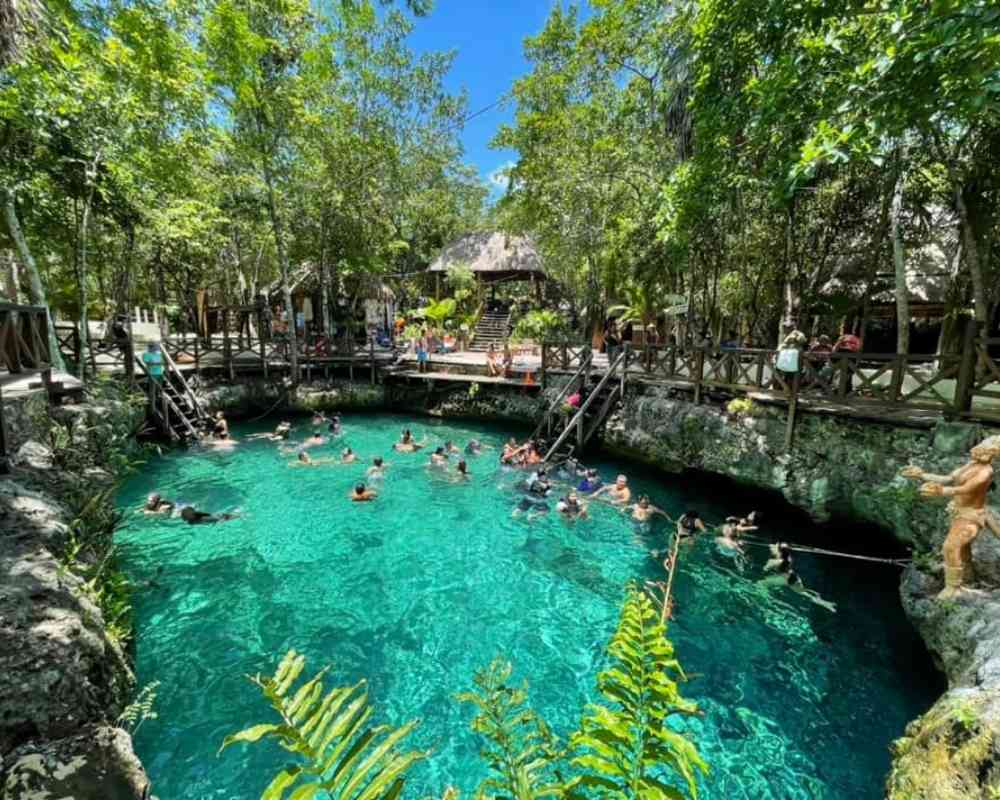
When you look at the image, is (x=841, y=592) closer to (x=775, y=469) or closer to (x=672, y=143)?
(x=775, y=469)

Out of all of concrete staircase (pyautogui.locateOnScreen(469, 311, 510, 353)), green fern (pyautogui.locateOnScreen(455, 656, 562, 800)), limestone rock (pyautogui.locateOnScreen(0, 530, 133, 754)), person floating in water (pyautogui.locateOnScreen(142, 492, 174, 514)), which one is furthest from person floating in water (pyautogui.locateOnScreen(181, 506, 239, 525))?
concrete staircase (pyautogui.locateOnScreen(469, 311, 510, 353))

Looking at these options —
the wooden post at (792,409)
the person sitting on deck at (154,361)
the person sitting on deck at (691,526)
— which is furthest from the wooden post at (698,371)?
the person sitting on deck at (154,361)

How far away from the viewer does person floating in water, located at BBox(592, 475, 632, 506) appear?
39.5ft

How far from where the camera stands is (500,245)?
28.8 m

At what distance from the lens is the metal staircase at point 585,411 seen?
15.4 metres

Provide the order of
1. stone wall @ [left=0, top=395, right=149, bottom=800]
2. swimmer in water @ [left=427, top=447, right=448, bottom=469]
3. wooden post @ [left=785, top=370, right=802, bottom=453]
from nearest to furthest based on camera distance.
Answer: stone wall @ [left=0, top=395, right=149, bottom=800]
wooden post @ [left=785, top=370, right=802, bottom=453]
swimmer in water @ [left=427, top=447, right=448, bottom=469]

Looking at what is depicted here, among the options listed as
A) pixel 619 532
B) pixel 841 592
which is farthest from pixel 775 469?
pixel 619 532

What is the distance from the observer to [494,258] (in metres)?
28.0

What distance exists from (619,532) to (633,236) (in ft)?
39.0

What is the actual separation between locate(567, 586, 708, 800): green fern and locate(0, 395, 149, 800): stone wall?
333 cm

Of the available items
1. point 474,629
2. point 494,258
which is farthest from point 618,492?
point 494,258

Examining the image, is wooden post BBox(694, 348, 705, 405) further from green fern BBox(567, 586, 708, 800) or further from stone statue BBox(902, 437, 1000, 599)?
green fern BBox(567, 586, 708, 800)

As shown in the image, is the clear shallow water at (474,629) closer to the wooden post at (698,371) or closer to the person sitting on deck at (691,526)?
the person sitting on deck at (691,526)

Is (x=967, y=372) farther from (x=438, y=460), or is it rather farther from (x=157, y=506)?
(x=157, y=506)
